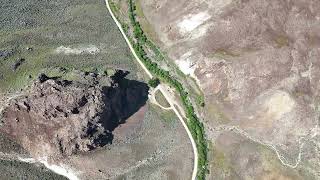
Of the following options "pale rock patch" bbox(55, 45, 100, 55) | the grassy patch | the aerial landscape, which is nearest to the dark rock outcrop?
the aerial landscape

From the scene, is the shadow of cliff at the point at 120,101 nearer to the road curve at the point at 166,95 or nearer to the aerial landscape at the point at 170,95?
the aerial landscape at the point at 170,95

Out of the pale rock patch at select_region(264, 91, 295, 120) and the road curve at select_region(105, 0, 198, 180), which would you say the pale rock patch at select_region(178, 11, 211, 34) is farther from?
the pale rock patch at select_region(264, 91, 295, 120)

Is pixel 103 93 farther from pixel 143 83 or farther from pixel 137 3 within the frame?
pixel 137 3

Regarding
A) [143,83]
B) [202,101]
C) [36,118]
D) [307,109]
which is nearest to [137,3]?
[143,83]

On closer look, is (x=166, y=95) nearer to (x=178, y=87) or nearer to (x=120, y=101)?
(x=178, y=87)

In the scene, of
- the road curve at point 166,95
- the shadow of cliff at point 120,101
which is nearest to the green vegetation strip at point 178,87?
the road curve at point 166,95

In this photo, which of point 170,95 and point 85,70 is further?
point 85,70

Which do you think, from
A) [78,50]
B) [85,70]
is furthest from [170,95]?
[78,50]
